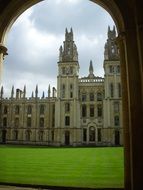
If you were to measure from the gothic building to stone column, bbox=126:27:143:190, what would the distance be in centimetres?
4337

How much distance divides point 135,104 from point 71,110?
152ft

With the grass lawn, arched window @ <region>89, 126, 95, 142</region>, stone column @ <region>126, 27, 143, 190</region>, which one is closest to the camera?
stone column @ <region>126, 27, 143, 190</region>

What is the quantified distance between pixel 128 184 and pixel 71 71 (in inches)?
1918

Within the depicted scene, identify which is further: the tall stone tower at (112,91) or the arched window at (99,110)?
the arched window at (99,110)

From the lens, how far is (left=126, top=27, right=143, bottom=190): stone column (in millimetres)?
4340

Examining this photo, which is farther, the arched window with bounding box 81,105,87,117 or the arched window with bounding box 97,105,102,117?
the arched window with bounding box 81,105,87,117

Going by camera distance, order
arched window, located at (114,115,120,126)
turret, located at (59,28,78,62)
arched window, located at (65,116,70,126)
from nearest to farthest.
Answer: arched window, located at (114,115,120,126) < arched window, located at (65,116,70,126) < turret, located at (59,28,78,62)

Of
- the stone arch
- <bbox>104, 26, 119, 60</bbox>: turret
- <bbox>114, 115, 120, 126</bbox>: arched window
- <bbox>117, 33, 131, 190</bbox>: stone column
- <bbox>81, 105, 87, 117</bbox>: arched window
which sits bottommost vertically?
<bbox>117, 33, 131, 190</bbox>: stone column

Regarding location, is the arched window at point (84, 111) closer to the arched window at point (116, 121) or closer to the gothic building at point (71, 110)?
the gothic building at point (71, 110)

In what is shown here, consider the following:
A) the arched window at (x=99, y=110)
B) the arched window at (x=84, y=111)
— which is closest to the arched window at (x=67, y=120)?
the arched window at (x=84, y=111)

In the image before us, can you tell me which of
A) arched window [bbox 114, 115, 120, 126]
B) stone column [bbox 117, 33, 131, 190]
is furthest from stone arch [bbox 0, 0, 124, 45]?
arched window [bbox 114, 115, 120, 126]

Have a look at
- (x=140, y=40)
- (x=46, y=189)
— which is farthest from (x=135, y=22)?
(x=46, y=189)

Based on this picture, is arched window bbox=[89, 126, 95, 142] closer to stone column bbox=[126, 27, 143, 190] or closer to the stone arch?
the stone arch

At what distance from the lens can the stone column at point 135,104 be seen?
14.2 feet
